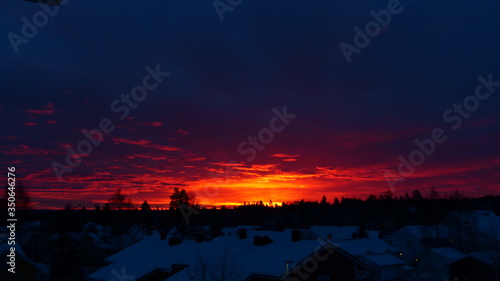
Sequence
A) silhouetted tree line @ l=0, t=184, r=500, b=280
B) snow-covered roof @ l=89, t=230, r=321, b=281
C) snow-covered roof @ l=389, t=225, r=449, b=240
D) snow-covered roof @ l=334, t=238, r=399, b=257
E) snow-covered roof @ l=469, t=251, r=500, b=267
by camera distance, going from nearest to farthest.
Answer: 1. snow-covered roof @ l=89, t=230, r=321, b=281
2. snow-covered roof @ l=469, t=251, r=500, b=267
3. snow-covered roof @ l=334, t=238, r=399, b=257
4. snow-covered roof @ l=389, t=225, r=449, b=240
5. silhouetted tree line @ l=0, t=184, r=500, b=280

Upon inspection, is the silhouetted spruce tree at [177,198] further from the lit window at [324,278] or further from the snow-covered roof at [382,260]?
the lit window at [324,278]

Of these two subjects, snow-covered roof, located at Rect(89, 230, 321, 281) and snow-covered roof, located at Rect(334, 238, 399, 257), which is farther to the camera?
snow-covered roof, located at Rect(334, 238, 399, 257)

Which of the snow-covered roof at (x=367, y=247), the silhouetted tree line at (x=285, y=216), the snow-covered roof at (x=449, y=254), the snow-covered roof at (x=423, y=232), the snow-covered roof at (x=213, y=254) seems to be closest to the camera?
the snow-covered roof at (x=213, y=254)

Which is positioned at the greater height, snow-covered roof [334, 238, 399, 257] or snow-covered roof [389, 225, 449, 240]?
snow-covered roof [389, 225, 449, 240]

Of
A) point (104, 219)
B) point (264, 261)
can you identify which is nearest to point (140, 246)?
point (264, 261)

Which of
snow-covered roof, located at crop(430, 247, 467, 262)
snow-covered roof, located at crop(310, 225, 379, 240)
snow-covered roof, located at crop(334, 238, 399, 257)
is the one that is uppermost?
snow-covered roof, located at crop(310, 225, 379, 240)

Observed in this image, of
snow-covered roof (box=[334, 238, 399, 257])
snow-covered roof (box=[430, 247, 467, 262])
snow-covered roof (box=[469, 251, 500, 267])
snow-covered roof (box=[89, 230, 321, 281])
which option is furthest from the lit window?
snow-covered roof (box=[430, 247, 467, 262])

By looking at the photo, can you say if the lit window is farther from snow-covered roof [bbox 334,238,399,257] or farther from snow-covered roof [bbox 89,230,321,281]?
snow-covered roof [bbox 334,238,399,257]

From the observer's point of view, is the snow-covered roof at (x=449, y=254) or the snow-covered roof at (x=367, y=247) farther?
the snow-covered roof at (x=367, y=247)

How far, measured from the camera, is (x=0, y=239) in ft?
145

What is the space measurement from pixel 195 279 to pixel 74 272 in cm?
3492

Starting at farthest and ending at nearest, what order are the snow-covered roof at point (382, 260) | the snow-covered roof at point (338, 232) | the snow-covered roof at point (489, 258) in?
1. the snow-covered roof at point (338, 232)
2. the snow-covered roof at point (382, 260)
3. the snow-covered roof at point (489, 258)

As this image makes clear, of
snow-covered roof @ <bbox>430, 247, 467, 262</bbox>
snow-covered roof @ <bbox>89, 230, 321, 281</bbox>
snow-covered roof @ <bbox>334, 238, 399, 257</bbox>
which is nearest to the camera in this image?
snow-covered roof @ <bbox>89, 230, 321, 281</bbox>

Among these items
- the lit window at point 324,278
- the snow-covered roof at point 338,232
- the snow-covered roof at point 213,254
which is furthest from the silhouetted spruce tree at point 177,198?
the lit window at point 324,278
